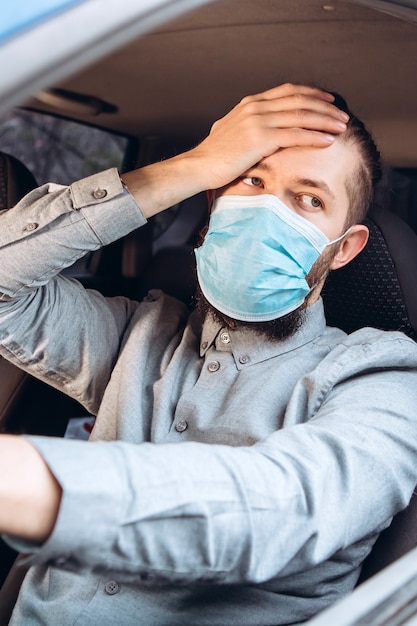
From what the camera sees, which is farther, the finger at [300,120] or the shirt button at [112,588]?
the finger at [300,120]

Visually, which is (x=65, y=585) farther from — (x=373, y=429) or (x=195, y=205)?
(x=195, y=205)

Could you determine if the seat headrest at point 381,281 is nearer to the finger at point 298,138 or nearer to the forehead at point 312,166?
the forehead at point 312,166

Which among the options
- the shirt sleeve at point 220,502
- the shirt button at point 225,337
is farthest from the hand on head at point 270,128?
the shirt sleeve at point 220,502

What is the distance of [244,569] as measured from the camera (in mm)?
1178

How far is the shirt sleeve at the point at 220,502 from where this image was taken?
106cm

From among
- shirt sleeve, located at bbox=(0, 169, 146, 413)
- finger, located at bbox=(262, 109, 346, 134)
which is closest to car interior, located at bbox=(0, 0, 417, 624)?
finger, located at bbox=(262, 109, 346, 134)

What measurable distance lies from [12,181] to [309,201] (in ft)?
3.15

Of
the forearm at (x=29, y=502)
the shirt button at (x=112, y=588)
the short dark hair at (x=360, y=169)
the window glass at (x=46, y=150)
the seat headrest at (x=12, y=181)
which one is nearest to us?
the forearm at (x=29, y=502)

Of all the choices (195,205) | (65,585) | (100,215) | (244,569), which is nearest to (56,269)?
(100,215)

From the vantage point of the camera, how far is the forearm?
3.48ft

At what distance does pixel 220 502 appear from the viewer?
114cm

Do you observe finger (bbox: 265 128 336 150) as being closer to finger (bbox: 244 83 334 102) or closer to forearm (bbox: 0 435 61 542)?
finger (bbox: 244 83 334 102)

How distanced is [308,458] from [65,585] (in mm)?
677

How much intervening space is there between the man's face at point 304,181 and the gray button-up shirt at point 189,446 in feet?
0.75
